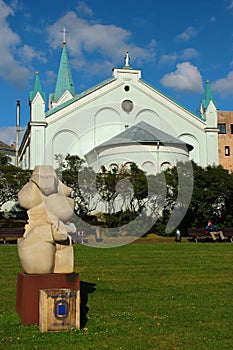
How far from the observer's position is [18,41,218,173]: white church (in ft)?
155

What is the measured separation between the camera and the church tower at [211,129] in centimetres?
5175

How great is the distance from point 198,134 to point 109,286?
41416 millimetres

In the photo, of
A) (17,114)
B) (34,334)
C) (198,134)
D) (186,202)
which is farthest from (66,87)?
(34,334)

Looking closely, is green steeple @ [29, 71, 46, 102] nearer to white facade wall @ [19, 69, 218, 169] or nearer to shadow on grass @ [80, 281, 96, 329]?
white facade wall @ [19, 69, 218, 169]

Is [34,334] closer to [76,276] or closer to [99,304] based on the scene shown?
[76,276]

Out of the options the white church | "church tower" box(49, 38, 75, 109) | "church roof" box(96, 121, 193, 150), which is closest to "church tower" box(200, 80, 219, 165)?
the white church

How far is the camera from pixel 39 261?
325 inches

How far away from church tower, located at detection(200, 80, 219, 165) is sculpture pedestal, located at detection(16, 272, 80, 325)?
1746 inches

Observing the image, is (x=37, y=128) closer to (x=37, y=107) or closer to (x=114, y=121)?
(x=37, y=107)

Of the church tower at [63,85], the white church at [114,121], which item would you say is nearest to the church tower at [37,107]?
the white church at [114,121]

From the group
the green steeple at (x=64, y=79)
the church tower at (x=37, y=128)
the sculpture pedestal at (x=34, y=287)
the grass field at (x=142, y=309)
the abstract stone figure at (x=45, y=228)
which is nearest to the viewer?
the grass field at (x=142, y=309)

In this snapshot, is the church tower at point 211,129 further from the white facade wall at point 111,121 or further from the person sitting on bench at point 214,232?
the person sitting on bench at point 214,232

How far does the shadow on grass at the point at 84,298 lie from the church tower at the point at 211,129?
41004 millimetres

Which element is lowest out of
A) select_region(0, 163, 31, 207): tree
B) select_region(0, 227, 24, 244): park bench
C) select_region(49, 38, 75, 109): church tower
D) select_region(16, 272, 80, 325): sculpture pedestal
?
select_region(16, 272, 80, 325): sculpture pedestal
